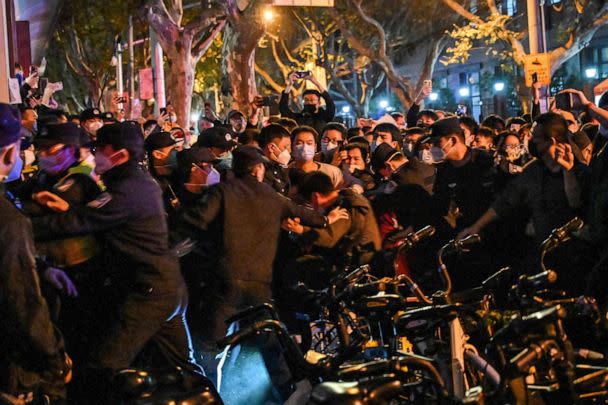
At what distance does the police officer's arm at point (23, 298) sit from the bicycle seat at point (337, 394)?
1736mm

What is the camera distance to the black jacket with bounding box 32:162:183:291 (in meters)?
6.40

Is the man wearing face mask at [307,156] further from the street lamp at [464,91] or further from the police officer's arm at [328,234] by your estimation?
the street lamp at [464,91]

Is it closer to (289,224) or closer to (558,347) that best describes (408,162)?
(289,224)

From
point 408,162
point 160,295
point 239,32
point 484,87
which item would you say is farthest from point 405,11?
point 160,295

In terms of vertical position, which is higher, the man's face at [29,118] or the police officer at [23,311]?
the man's face at [29,118]

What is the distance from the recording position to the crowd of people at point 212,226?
552cm

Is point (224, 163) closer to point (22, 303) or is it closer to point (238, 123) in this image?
point (22, 303)

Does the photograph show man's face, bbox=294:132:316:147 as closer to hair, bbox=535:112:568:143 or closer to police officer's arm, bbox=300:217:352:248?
police officer's arm, bbox=300:217:352:248

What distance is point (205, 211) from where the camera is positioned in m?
7.63

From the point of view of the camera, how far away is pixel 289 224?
798cm

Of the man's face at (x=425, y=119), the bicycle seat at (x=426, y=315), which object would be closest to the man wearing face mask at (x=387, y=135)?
the man's face at (x=425, y=119)

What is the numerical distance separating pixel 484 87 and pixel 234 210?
173 ft

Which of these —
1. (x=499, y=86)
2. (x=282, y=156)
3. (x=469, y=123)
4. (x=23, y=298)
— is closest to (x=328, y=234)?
(x=282, y=156)

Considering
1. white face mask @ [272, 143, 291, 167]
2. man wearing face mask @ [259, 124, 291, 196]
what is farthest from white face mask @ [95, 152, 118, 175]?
white face mask @ [272, 143, 291, 167]
